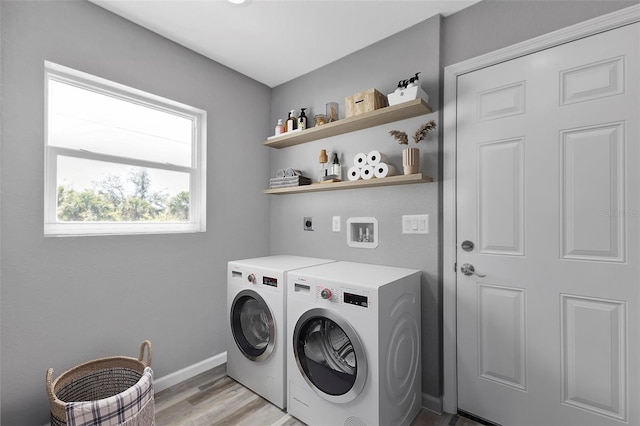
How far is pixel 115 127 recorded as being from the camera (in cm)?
201

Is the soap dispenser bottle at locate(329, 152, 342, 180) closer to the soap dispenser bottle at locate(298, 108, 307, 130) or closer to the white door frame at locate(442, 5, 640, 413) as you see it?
the soap dispenser bottle at locate(298, 108, 307, 130)

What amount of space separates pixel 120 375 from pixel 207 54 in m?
2.28

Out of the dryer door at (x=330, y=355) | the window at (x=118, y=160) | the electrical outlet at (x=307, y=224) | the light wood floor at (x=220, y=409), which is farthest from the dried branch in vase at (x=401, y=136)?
the light wood floor at (x=220, y=409)

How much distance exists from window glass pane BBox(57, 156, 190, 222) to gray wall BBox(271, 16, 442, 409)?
0.94 meters

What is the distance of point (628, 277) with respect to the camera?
140 centimetres

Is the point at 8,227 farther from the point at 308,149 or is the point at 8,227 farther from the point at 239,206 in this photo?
the point at 308,149

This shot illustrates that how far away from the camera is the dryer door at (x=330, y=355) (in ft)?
5.08

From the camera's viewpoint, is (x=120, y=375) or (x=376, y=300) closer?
(x=376, y=300)

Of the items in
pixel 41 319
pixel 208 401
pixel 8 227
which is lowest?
pixel 208 401

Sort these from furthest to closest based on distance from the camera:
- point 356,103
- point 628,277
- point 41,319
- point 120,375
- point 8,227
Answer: point 356,103 < point 120,375 < point 41,319 < point 8,227 < point 628,277

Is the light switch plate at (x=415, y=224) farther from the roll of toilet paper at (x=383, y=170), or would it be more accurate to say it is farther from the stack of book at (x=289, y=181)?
the stack of book at (x=289, y=181)

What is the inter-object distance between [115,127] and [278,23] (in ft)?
4.20

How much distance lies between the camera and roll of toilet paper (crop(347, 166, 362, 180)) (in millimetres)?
2113

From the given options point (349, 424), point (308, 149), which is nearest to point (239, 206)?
point (308, 149)
